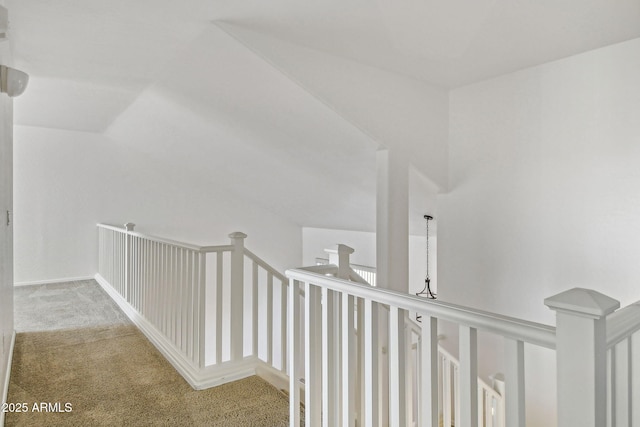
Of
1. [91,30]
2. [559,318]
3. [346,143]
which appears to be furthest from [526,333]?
[91,30]

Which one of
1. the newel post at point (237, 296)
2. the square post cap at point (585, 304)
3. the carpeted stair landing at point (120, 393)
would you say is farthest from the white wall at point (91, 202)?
the square post cap at point (585, 304)

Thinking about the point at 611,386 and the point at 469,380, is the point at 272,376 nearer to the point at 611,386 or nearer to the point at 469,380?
the point at 469,380

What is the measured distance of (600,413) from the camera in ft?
2.65

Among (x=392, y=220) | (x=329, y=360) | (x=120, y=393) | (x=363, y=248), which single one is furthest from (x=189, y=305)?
(x=363, y=248)

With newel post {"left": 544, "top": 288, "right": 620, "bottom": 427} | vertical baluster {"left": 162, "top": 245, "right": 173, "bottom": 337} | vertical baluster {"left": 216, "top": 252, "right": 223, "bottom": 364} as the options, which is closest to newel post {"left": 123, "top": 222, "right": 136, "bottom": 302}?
vertical baluster {"left": 162, "top": 245, "right": 173, "bottom": 337}

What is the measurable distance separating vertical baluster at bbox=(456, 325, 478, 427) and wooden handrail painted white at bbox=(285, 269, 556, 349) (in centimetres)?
4

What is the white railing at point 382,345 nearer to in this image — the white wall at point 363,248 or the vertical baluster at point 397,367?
the vertical baluster at point 397,367

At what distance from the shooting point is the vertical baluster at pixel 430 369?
1.22 meters

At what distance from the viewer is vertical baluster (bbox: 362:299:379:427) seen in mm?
1442

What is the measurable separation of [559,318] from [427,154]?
2.52 meters

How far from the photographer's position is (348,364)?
1567 mm

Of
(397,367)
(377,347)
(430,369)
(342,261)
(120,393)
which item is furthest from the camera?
(120,393)

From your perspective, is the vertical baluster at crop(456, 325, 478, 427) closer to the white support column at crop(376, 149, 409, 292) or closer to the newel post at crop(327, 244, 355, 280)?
the newel post at crop(327, 244, 355, 280)

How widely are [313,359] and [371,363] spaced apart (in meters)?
0.38
